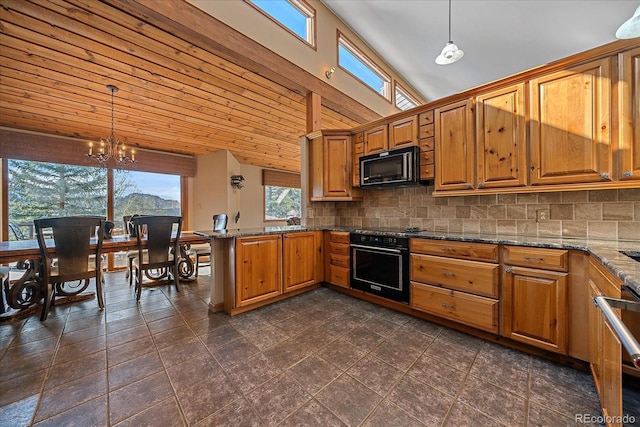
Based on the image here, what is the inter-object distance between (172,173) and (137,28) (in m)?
3.64

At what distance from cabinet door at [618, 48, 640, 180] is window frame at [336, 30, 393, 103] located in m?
3.31

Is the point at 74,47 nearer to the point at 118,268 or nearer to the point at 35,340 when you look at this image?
the point at 35,340

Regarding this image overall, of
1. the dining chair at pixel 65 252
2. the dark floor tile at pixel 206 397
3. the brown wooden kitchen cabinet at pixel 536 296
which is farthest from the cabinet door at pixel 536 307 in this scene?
the dining chair at pixel 65 252

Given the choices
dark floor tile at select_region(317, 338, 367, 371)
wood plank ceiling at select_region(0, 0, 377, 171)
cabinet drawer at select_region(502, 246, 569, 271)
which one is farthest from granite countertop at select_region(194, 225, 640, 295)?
wood plank ceiling at select_region(0, 0, 377, 171)

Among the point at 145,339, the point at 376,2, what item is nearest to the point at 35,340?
the point at 145,339

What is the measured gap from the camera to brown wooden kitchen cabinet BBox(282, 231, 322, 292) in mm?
3012

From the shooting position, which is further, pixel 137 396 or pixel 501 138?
pixel 501 138

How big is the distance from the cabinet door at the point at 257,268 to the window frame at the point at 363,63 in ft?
10.6

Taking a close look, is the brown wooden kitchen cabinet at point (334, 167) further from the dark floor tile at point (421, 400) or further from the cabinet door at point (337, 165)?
the dark floor tile at point (421, 400)

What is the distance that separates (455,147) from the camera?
8.11 ft

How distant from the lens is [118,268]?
193 inches

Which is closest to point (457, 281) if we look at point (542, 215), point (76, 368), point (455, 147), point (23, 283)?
point (542, 215)

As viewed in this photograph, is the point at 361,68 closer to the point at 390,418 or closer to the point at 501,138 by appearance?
the point at 501,138

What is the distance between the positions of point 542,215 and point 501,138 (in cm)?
81
